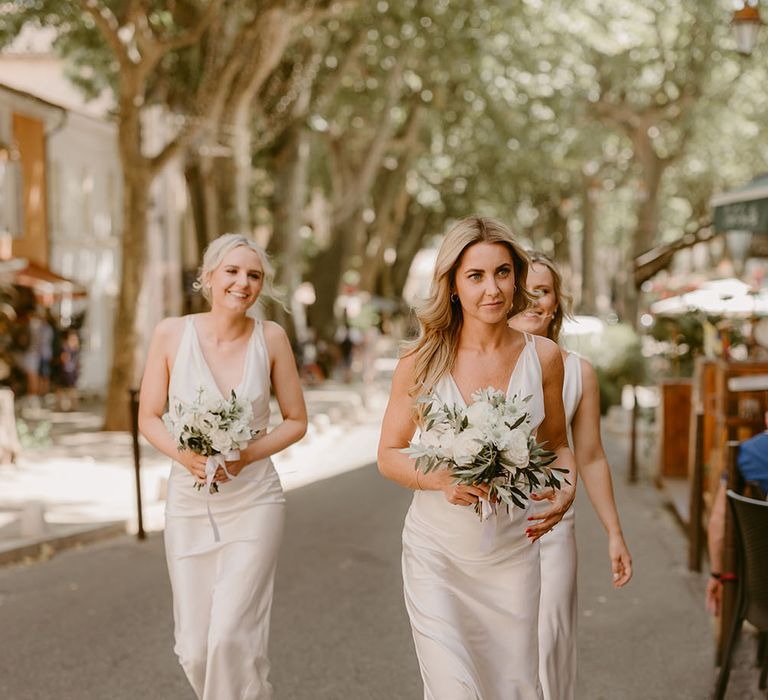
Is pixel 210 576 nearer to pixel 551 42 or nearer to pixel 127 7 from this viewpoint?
pixel 127 7

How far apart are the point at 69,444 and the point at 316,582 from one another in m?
9.48

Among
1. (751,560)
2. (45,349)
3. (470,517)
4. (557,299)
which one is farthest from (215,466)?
(45,349)

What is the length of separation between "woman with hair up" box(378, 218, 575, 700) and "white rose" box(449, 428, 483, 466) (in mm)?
214

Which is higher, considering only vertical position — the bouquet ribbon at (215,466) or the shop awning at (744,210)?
the shop awning at (744,210)

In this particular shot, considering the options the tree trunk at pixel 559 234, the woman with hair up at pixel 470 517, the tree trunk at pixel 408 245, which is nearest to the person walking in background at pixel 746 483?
the woman with hair up at pixel 470 517

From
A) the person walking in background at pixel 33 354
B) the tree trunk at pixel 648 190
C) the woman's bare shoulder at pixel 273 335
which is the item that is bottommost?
the person walking in background at pixel 33 354

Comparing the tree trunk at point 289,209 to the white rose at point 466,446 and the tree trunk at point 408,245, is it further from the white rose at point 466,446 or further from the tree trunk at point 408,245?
the white rose at point 466,446

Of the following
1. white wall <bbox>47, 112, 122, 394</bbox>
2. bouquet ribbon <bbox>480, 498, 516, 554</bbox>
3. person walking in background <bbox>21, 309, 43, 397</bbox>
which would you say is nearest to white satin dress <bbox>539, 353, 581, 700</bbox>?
bouquet ribbon <bbox>480, 498, 516, 554</bbox>

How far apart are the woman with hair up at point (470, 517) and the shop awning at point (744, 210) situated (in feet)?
28.8

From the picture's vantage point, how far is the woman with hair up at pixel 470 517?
3947 mm

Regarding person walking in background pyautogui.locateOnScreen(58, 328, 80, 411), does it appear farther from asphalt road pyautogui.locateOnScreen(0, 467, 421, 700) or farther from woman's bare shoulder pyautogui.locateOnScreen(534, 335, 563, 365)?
woman's bare shoulder pyautogui.locateOnScreen(534, 335, 563, 365)

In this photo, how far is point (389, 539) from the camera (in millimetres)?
10695

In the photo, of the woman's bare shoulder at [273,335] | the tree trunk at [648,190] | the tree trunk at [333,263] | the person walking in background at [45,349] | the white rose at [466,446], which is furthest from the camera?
the tree trunk at [333,263]

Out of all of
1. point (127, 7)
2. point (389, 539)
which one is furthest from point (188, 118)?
point (389, 539)
